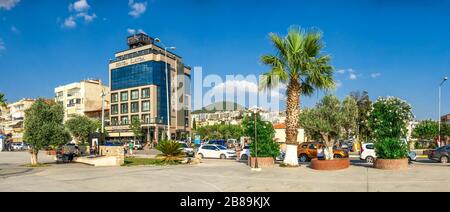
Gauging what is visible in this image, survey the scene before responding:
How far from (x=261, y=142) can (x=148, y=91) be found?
72929mm

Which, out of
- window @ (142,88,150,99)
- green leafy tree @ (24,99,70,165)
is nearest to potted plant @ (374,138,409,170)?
green leafy tree @ (24,99,70,165)

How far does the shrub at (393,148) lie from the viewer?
1706 cm

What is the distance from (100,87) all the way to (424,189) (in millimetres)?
110654

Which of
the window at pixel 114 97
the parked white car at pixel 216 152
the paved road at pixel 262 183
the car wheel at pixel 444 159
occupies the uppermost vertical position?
the window at pixel 114 97

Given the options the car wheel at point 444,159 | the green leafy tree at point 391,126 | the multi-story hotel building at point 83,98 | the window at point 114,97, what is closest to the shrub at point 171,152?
the green leafy tree at point 391,126

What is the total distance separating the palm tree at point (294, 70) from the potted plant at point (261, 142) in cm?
121

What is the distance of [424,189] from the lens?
11297mm

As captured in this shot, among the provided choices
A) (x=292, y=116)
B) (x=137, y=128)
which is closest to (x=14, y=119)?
(x=137, y=128)

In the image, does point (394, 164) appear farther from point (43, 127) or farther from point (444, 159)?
point (43, 127)

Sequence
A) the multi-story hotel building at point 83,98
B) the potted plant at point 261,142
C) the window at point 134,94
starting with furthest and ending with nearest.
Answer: the multi-story hotel building at point 83,98 < the window at point 134,94 < the potted plant at point 261,142

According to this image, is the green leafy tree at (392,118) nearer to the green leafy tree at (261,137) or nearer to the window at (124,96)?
the green leafy tree at (261,137)

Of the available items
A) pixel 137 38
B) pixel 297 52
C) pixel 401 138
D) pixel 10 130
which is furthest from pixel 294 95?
pixel 10 130

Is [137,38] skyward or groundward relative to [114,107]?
skyward
